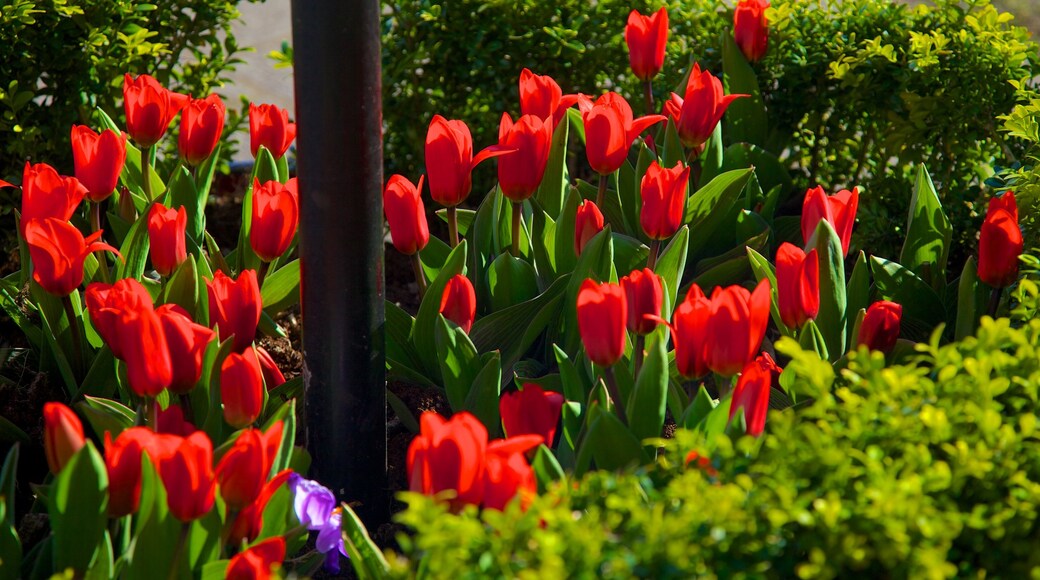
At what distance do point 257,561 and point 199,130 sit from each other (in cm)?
130

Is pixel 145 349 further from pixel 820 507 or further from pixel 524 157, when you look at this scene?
pixel 820 507

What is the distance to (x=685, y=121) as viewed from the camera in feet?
8.57

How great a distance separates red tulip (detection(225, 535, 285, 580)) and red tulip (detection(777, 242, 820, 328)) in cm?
96

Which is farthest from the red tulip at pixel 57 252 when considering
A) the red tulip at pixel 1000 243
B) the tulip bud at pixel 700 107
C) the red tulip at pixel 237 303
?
the red tulip at pixel 1000 243

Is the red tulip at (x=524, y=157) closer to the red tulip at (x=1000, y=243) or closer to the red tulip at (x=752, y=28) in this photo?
the red tulip at (x=1000, y=243)

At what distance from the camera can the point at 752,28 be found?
10.2ft

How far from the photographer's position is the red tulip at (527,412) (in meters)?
1.75

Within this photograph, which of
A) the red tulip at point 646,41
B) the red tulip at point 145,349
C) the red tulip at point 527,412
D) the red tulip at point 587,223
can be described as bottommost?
the red tulip at point 527,412

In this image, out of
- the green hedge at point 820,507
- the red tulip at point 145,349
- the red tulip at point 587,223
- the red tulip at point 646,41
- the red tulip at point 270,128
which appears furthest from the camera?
the red tulip at point 646,41

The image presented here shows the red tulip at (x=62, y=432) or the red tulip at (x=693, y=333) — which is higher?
the red tulip at (x=693, y=333)

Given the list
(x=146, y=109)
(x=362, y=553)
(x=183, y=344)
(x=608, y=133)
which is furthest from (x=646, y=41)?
(x=362, y=553)

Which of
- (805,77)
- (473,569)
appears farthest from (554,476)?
(805,77)

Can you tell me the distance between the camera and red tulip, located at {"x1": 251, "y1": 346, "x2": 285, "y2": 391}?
2.19m

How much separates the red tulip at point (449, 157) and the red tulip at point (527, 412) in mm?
622
